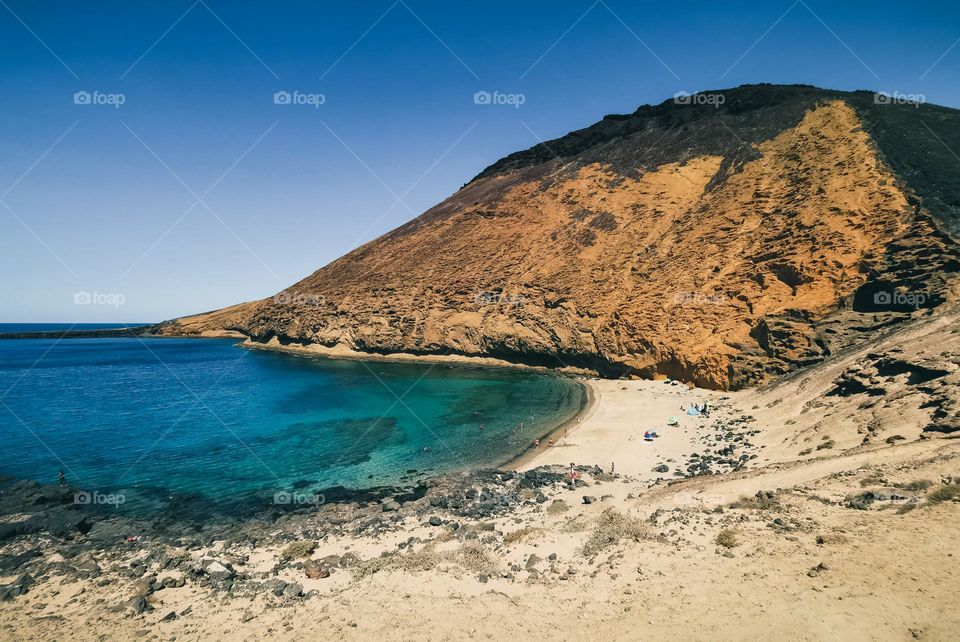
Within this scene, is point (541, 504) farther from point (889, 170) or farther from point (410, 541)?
point (889, 170)

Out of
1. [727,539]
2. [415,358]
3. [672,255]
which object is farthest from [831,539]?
[415,358]

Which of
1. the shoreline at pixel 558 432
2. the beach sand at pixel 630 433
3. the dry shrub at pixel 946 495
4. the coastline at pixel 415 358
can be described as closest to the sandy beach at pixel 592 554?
the dry shrub at pixel 946 495

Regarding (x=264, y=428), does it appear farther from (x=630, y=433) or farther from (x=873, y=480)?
(x=873, y=480)

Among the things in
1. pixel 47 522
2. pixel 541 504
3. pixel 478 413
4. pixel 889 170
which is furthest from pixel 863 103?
pixel 47 522


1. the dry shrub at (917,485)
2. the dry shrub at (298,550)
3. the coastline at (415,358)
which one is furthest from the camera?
the coastline at (415,358)

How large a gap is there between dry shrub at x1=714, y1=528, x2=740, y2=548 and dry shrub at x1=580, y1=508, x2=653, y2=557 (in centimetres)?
141

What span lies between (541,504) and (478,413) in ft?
45.3

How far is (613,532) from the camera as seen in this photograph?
10.7 metres

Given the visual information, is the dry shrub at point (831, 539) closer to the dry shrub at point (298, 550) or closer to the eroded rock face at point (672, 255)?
the dry shrub at point (298, 550)

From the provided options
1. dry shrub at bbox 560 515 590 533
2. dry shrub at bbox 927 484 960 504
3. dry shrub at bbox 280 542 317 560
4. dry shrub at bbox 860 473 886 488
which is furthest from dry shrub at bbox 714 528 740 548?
dry shrub at bbox 280 542 317 560

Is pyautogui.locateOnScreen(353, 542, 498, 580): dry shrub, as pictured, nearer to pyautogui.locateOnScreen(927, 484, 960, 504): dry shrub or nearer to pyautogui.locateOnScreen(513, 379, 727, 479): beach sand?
pyautogui.locateOnScreen(513, 379, 727, 479): beach sand

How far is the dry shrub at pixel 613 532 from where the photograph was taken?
33.4 feet

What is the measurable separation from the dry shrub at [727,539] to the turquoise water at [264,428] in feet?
35.8

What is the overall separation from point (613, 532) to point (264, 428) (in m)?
21.7
